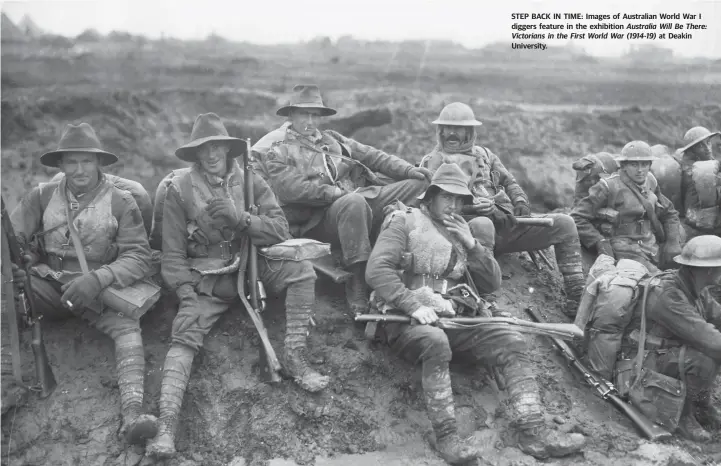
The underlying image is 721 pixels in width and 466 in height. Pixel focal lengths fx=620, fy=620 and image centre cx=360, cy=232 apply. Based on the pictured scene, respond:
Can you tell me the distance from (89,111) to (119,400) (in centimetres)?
818

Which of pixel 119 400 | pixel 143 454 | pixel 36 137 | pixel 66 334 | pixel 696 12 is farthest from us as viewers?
pixel 36 137

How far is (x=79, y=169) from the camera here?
5.31 metres

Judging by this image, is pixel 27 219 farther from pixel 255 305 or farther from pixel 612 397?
pixel 612 397

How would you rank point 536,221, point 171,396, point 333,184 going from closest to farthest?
point 171,396 → point 333,184 → point 536,221

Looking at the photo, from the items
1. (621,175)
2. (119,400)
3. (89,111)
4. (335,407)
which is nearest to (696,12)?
(621,175)

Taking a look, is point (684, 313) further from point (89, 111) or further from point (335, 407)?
point (89, 111)

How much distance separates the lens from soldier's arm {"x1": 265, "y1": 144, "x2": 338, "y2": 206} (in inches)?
245

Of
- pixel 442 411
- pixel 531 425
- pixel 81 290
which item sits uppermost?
pixel 81 290

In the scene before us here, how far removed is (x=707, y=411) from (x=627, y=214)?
7.96 ft

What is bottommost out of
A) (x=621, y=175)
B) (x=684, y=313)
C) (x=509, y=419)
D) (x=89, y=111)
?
(x=509, y=419)

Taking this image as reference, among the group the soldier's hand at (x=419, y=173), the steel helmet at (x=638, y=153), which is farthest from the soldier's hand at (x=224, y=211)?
the steel helmet at (x=638, y=153)

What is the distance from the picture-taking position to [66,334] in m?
5.62

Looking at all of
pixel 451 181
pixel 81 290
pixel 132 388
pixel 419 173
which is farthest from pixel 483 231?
pixel 81 290

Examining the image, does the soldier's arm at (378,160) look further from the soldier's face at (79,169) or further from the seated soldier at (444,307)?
the soldier's face at (79,169)
